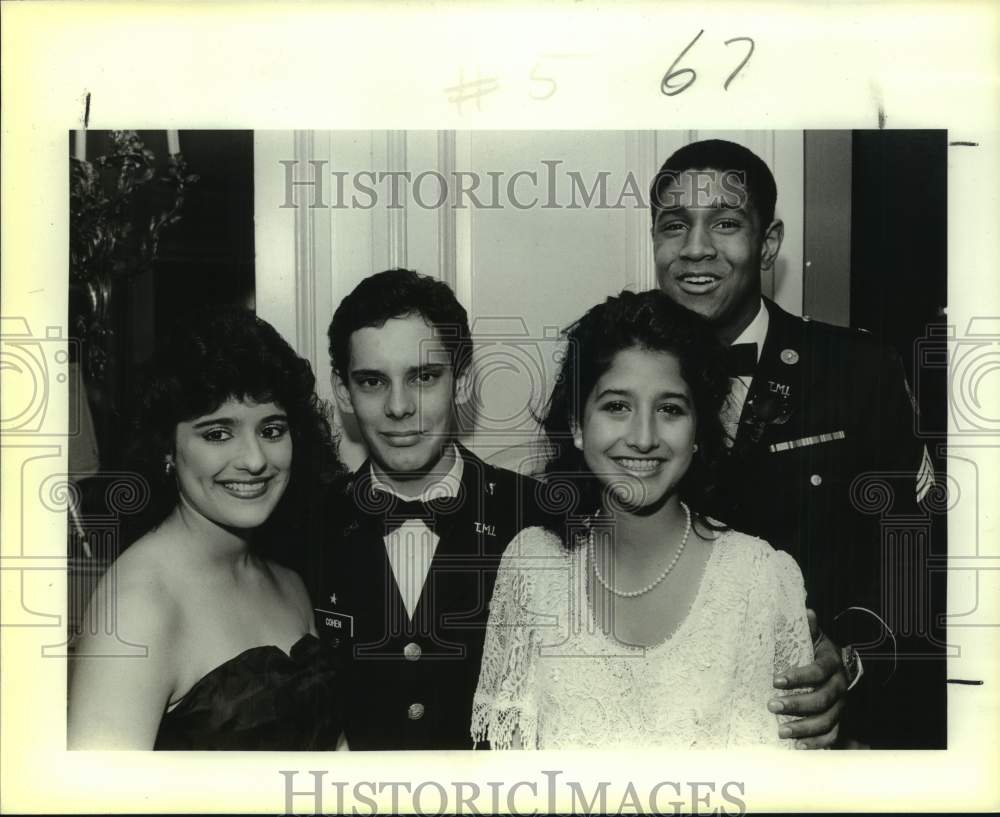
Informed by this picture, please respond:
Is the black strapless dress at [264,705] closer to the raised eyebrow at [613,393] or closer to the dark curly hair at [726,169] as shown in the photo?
the raised eyebrow at [613,393]

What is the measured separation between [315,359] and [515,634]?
0.74 meters

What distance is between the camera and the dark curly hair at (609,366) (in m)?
2.07

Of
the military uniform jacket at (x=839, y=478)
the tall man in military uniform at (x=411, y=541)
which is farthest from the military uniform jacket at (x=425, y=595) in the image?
the military uniform jacket at (x=839, y=478)

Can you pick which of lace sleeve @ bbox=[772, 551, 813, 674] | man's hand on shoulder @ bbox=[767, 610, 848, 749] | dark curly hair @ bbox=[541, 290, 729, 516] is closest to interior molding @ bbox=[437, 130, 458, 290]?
dark curly hair @ bbox=[541, 290, 729, 516]

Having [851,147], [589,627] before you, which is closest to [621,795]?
[589,627]

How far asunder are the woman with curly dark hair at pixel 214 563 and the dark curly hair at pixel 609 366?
1.66 ft

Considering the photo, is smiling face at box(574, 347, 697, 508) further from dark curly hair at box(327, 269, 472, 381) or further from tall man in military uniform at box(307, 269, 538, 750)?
dark curly hair at box(327, 269, 472, 381)

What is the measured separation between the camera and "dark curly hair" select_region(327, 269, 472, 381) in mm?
2094

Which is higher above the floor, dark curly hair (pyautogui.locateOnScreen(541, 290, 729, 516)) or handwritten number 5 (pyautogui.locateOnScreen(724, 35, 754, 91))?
handwritten number 5 (pyautogui.locateOnScreen(724, 35, 754, 91))

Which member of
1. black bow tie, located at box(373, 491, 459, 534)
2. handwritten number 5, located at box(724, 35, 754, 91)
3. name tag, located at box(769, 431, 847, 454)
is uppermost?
handwritten number 5, located at box(724, 35, 754, 91)

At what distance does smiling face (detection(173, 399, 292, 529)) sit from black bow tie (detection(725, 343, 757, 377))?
0.97 meters

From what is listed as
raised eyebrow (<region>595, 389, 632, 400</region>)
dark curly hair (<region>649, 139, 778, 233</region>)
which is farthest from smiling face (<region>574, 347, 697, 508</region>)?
dark curly hair (<region>649, 139, 778, 233</region>)

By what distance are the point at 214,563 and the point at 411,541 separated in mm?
424

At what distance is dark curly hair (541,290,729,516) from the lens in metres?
2.07
